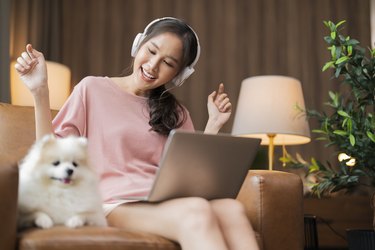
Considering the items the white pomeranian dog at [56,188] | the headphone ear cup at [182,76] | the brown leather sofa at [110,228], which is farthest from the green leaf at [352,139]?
the white pomeranian dog at [56,188]

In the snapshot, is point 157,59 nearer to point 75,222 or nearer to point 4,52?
point 75,222

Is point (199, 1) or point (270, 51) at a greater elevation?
point (199, 1)

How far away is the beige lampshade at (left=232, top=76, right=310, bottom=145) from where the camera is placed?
269 cm

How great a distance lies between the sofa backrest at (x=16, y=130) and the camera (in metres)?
1.76

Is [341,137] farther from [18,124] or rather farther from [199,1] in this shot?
[199,1]

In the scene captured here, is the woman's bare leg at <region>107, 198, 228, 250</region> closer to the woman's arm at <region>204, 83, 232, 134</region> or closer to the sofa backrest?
the woman's arm at <region>204, 83, 232, 134</region>

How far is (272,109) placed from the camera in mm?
2707

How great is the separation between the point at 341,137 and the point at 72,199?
1.36 m

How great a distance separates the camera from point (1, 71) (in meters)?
3.20

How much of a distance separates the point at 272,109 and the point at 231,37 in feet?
7.47

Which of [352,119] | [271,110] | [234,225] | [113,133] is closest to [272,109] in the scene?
[271,110]

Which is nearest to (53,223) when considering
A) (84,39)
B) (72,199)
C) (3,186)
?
(72,199)

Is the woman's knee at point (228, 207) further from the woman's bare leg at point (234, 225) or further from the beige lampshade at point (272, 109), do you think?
the beige lampshade at point (272, 109)

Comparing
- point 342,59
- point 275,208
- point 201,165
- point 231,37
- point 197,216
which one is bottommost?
point 275,208
